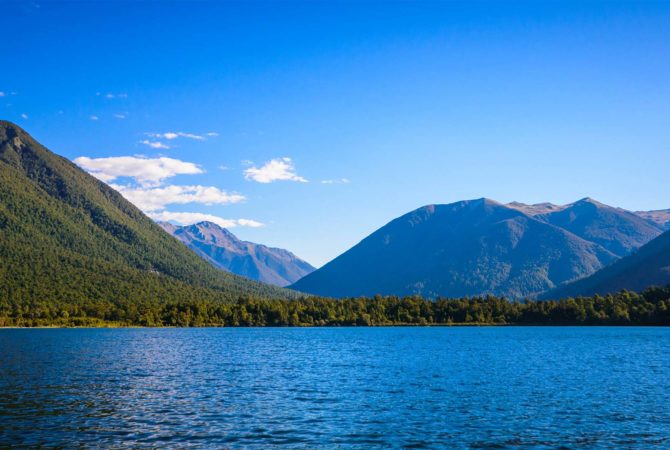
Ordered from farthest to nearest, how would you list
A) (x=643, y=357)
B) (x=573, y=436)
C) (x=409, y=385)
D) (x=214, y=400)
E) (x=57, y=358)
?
(x=643, y=357)
(x=57, y=358)
(x=409, y=385)
(x=214, y=400)
(x=573, y=436)

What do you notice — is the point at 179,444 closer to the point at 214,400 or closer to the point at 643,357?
the point at 214,400

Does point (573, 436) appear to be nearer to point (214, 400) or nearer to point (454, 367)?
point (214, 400)

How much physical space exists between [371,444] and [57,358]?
8518 cm

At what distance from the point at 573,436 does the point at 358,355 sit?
82.5 meters

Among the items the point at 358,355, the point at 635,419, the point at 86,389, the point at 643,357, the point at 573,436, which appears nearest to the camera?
the point at 573,436

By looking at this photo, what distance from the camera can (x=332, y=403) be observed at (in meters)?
61.0

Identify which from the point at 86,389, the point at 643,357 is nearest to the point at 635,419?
the point at 86,389

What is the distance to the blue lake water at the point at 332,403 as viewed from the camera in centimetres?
4475

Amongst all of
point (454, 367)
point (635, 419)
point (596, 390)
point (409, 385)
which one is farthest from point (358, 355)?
point (635, 419)

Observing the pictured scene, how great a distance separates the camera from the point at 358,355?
4985 inches

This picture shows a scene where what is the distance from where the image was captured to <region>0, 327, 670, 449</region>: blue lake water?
44750 mm

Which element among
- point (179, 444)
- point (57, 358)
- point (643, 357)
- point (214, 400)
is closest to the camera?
point (179, 444)

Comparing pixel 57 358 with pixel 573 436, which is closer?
pixel 573 436

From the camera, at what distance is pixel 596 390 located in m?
71.4
